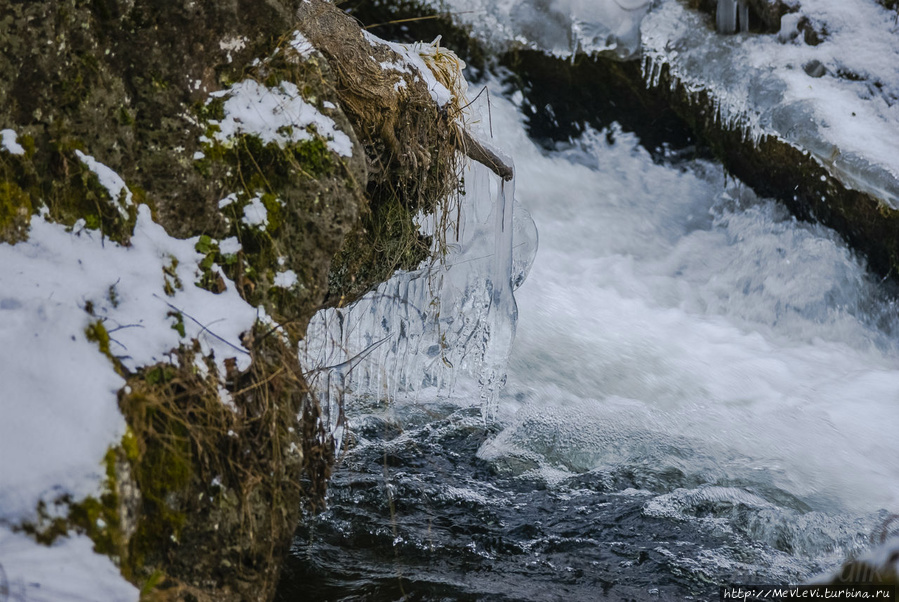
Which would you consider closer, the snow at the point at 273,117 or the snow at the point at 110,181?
the snow at the point at 110,181

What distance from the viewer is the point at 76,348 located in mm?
1955

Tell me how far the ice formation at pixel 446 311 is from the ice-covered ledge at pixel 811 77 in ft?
13.2

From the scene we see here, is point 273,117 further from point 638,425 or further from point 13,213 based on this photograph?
point 638,425

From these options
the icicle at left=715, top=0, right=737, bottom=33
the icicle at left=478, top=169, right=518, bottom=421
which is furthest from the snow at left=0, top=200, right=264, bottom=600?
the icicle at left=715, top=0, right=737, bottom=33

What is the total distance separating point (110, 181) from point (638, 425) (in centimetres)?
361

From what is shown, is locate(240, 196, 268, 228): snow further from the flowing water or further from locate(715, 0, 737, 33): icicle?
locate(715, 0, 737, 33): icicle

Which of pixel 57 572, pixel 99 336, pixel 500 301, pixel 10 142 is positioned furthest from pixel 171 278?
pixel 500 301

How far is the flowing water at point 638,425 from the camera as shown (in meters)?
3.42

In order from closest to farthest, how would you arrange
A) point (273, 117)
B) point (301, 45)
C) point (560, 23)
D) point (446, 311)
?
Answer: 1. point (273, 117)
2. point (301, 45)
3. point (446, 311)
4. point (560, 23)

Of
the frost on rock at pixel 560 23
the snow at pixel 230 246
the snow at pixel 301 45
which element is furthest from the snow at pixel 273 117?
the frost on rock at pixel 560 23

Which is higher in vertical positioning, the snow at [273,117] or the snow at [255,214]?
the snow at [273,117]

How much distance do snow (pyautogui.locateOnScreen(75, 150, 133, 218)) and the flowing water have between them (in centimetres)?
95

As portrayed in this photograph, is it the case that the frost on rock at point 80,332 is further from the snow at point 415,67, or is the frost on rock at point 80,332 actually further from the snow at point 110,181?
the snow at point 415,67

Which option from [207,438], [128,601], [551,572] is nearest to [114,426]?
[207,438]
